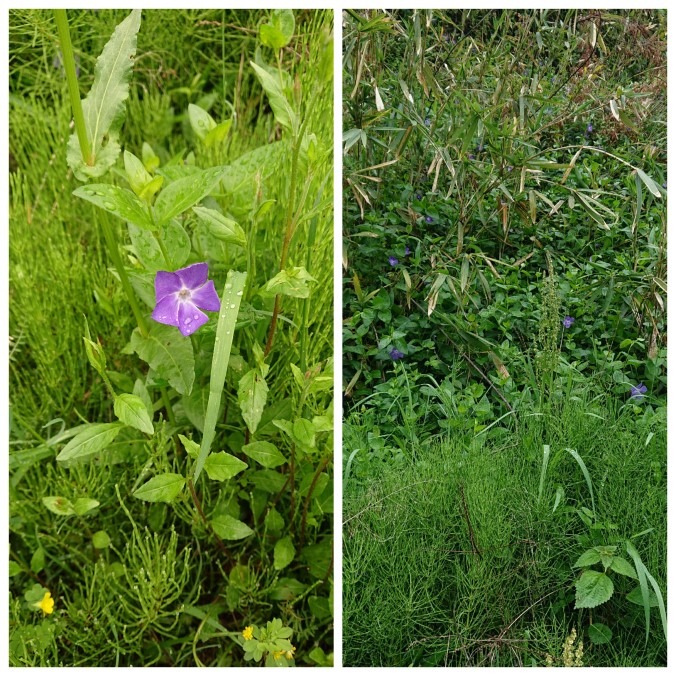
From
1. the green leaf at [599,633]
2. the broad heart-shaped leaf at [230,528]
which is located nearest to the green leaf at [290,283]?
the broad heart-shaped leaf at [230,528]

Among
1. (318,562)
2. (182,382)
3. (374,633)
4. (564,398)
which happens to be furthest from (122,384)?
(564,398)

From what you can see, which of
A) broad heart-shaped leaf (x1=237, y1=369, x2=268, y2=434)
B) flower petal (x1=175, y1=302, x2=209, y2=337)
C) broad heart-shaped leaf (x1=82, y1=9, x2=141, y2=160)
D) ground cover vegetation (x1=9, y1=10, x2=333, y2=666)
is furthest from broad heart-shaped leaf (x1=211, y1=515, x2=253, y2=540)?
broad heart-shaped leaf (x1=82, y1=9, x2=141, y2=160)

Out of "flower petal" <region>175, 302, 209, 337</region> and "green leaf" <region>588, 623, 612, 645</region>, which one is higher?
"flower petal" <region>175, 302, 209, 337</region>

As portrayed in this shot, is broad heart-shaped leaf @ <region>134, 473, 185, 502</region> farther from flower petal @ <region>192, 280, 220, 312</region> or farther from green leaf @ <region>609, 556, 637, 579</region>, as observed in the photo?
green leaf @ <region>609, 556, 637, 579</region>

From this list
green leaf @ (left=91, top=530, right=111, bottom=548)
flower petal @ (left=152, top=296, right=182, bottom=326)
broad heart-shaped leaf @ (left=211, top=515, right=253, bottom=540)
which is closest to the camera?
flower petal @ (left=152, top=296, right=182, bottom=326)

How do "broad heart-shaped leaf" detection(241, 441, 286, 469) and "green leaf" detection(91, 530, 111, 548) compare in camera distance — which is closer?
"broad heart-shaped leaf" detection(241, 441, 286, 469)

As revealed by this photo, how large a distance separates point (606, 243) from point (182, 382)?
0.62 meters

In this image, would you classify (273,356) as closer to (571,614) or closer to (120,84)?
(120,84)

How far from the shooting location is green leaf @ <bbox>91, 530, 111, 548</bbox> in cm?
117

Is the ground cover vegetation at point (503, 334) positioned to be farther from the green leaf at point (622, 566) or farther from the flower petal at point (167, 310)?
the flower petal at point (167, 310)

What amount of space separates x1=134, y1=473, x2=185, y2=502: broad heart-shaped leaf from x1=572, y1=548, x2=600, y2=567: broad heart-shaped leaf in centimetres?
56

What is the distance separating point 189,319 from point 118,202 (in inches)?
7.0

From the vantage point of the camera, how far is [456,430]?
0.96 m

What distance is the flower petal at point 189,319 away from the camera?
3.05 ft
